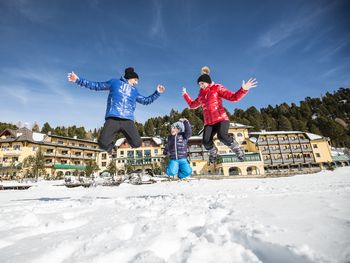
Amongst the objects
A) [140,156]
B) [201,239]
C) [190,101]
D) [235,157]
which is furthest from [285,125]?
[201,239]

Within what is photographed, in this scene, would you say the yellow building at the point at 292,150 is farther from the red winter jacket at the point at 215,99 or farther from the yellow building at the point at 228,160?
the red winter jacket at the point at 215,99

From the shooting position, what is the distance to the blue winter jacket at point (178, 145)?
6.72 m

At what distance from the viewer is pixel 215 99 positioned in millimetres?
5578

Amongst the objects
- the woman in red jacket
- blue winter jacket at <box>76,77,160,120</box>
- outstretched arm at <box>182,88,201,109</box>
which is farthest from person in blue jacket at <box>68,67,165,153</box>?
the woman in red jacket

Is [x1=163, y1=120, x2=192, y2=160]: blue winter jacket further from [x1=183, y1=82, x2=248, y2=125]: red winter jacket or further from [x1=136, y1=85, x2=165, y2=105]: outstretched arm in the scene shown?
[x1=136, y1=85, x2=165, y2=105]: outstretched arm

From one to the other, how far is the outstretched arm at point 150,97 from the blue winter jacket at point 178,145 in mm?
1593

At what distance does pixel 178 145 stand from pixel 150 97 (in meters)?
1.81

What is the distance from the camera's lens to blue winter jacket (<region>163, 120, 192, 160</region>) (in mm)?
6719

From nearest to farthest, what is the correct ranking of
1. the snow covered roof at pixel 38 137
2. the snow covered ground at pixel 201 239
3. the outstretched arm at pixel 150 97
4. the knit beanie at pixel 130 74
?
the snow covered ground at pixel 201 239
the knit beanie at pixel 130 74
the outstretched arm at pixel 150 97
the snow covered roof at pixel 38 137

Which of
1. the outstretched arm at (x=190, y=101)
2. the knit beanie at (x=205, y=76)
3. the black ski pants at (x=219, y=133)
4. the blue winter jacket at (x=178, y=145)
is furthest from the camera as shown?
the blue winter jacket at (x=178, y=145)

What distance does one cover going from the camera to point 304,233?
160 cm


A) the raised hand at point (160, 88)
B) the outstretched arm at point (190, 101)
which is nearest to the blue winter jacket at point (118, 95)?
the raised hand at point (160, 88)

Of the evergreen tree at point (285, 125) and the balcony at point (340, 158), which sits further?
the evergreen tree at point (285, 125)

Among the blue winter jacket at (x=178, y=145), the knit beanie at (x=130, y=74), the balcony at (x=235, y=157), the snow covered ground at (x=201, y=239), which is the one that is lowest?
the snow covered ground at (x=201, y=239)
